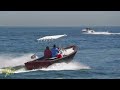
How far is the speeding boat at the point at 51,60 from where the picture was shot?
8.17 m

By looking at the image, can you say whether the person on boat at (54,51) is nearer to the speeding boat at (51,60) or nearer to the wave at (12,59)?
the speeding boat at (51,60)

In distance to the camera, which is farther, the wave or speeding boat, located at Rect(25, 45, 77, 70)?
speeding boat, located at Rect(25, 45, 77, 70)

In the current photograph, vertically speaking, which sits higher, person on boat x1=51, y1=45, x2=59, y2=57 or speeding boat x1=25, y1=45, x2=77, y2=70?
person on boat x1=51, y1=45, x2=59, y2=57

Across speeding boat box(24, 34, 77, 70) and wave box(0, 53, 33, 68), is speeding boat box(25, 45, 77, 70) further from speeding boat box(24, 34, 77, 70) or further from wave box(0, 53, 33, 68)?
wave box(0, 53, 33, 68)

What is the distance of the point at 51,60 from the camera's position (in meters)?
8.59

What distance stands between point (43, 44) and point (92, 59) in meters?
1.23

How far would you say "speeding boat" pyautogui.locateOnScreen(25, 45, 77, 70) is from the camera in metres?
8.17

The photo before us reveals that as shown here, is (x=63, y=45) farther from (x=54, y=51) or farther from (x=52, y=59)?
(x=52, y=59)

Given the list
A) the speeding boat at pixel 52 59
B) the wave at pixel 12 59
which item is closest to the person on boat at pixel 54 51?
the speeding boat at pixel 52 59

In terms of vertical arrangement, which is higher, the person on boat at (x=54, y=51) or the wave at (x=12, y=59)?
the person on boat at (x=54, y=51)

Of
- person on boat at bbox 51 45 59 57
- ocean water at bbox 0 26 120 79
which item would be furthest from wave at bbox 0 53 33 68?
person on boat at bbox 51 45 59 57
